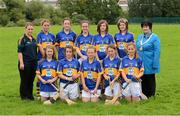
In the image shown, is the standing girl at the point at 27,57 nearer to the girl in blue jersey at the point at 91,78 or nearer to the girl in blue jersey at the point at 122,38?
the girl in blue jersey at the point at 91,78

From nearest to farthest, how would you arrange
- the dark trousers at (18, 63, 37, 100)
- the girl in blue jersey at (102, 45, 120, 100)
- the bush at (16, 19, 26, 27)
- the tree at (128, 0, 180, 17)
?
the girl in blue jersey at (102, 45, 120, 100) → the dark trousers at (18, 63, 37, 100) → the bush at (16, 19, 26, 27) → the tree at (128, 0, 180, 17)

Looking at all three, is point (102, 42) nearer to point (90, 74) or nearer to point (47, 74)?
point (90, 74)

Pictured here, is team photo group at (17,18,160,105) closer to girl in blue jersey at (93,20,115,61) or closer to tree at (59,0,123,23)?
girl in blue jersey at (93,20,115,61)

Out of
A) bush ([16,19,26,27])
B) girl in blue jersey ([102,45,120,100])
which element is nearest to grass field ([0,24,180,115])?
girl in blue jersey ([102,45,120,100])

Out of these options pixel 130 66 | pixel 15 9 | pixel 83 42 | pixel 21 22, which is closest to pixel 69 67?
pixel 83 42

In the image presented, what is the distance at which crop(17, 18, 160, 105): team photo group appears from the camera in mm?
9852

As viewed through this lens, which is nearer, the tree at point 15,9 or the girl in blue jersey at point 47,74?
the girl in blue jersey at point 47,74

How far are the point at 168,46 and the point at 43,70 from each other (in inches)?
632

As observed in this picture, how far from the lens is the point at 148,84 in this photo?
10359mm

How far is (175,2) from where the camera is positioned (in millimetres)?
76375

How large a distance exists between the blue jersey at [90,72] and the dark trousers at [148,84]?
1.18 m

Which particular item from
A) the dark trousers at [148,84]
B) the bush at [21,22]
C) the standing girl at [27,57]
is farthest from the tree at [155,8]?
the standing girl at [27,57]

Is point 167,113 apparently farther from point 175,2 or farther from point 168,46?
point 175,2

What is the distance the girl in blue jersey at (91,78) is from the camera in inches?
388
